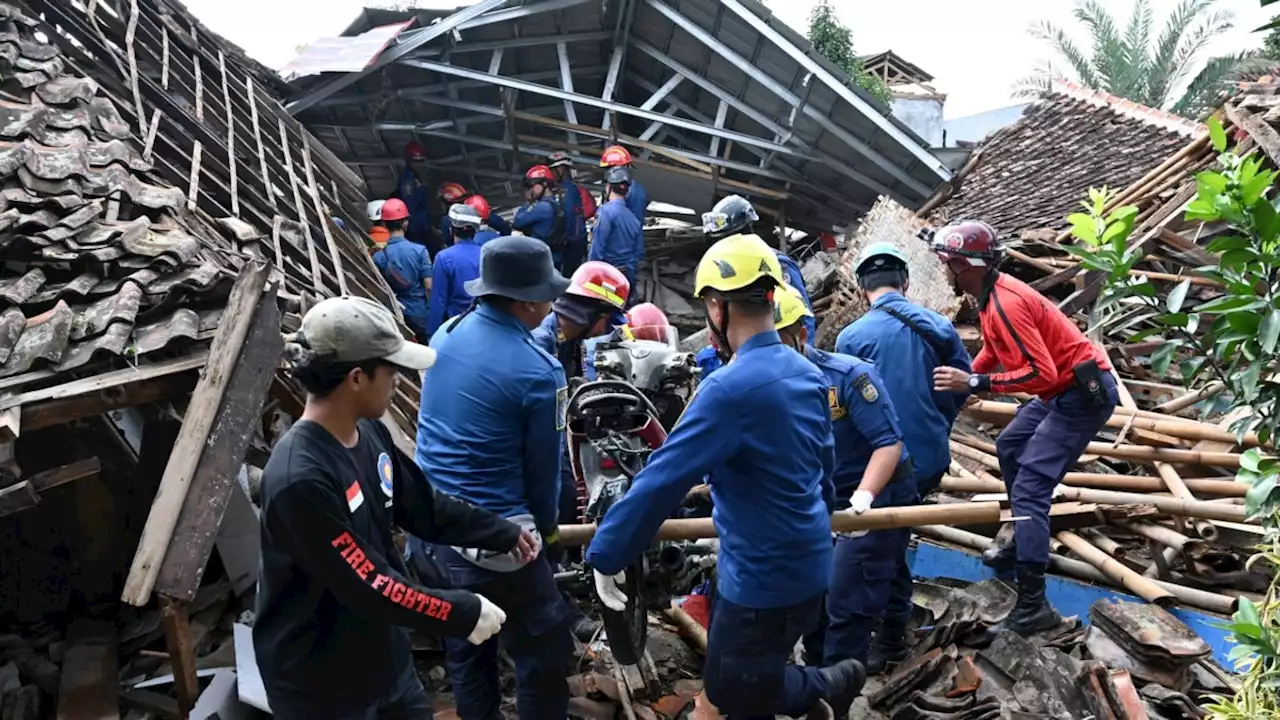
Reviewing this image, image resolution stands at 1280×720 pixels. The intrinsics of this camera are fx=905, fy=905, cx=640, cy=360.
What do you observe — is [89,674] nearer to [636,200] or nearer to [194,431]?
[194,431]

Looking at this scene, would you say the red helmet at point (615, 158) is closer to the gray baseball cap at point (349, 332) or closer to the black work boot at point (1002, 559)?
the black work boot at point (1002, 559)

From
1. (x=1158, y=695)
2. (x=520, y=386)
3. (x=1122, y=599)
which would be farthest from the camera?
(x=1122, y=599)

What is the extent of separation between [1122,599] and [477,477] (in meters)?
3.61

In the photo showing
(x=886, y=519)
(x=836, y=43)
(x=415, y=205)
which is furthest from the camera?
(x=836, y=43)

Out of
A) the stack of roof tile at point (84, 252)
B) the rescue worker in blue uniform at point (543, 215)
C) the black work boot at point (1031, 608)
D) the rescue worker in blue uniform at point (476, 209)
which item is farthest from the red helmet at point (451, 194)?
the black work boot at point (1031, 608)

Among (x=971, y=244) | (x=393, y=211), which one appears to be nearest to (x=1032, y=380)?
(x=971, y=244)

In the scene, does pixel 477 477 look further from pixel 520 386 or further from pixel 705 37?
pixel 705 37

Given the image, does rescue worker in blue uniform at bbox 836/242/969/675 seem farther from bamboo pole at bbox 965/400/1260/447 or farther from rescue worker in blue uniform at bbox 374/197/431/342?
rescue worker in blue uniform at bbox 374/197/431/342

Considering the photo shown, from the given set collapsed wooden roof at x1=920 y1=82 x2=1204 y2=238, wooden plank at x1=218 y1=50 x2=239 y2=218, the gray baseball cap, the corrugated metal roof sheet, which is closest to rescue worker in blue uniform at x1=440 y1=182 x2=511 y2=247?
the corrugated metal roof sheet

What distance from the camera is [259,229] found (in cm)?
638

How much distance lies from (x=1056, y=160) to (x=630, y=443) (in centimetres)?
976

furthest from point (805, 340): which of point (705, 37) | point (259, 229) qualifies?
point (705, 37)

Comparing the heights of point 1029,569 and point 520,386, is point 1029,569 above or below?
below

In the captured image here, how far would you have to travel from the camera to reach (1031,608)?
4656 millimetres
